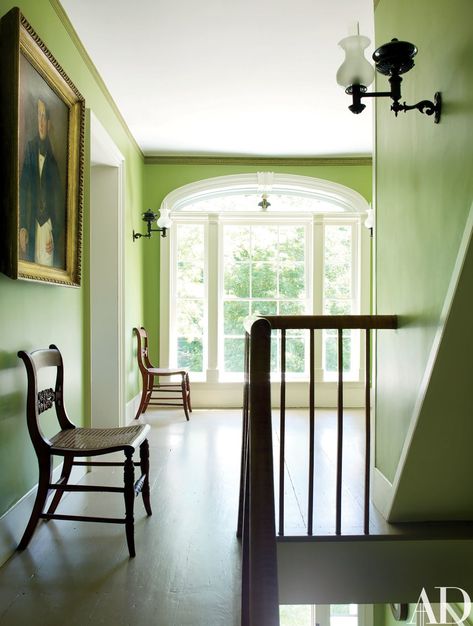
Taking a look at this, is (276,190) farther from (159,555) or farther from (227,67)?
(159,555)

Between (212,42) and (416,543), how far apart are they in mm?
3173

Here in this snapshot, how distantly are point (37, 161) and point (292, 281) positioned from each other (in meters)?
3.96

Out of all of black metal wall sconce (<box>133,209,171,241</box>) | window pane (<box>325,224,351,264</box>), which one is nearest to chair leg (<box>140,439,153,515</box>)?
black metal wall sconce (<box>133,209,171,241</box>)

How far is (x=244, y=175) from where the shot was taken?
587 centimetres

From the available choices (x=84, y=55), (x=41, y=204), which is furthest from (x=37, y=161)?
(x=84, y=55)

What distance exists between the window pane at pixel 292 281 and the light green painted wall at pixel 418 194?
128 inches

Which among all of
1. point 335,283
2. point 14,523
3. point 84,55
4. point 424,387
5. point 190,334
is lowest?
point 14,523

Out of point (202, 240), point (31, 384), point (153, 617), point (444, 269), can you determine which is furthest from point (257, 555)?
point (202, 240)

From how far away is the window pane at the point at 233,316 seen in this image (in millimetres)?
6086

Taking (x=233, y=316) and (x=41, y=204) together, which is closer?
(x=41, y=204)

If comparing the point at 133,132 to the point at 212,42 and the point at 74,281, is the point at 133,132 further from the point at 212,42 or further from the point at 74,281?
the point at 74,281

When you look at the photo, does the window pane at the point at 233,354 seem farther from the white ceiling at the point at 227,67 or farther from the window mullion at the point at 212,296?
the white ceiling at the point at 227,67

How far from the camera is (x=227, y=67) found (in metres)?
3.68

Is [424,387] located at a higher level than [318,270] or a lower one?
lower
